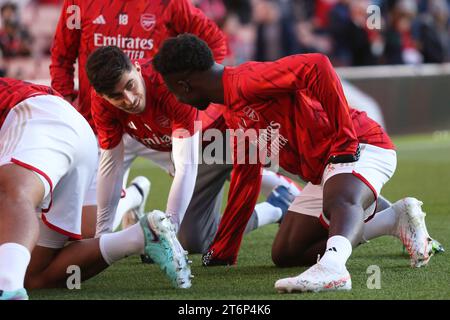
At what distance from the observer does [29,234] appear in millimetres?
4312

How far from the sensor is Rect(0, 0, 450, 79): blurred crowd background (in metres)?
12.5

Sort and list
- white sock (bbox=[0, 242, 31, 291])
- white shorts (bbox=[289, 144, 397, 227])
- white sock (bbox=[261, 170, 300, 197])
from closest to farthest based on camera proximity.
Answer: white sock (bbox=[0, 242, 31, 291]) < white shorts (bbox=[289, 144, 397, 227]) < white sock (bbox=[261, 170, 300, 197])

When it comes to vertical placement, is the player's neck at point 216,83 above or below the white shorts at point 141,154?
above

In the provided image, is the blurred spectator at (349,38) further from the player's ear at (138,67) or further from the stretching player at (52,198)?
the stretching player at (52,198)

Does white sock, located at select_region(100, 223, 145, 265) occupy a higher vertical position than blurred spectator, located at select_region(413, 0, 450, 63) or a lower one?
higher

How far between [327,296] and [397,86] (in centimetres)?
1008

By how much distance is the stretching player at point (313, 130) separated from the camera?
489 cm

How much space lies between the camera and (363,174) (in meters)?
5.20

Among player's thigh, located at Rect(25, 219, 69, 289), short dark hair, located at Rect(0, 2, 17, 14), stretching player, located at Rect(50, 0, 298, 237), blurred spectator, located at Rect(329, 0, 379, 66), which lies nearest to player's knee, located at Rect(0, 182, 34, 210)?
player's thigh, located at Rect(25, 219, 69, 289)

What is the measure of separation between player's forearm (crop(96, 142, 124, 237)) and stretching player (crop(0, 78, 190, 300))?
977 mm

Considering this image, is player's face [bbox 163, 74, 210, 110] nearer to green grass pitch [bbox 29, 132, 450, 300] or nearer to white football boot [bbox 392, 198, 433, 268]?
green grass pitch [bbox 29, 132, 450, 300]

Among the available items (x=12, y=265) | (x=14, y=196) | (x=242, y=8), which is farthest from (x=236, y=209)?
(x=242, y=8)

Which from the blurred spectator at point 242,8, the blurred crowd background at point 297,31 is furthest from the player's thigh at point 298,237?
the blurred spectator at point 242,8

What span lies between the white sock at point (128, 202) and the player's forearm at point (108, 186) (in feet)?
2.16
